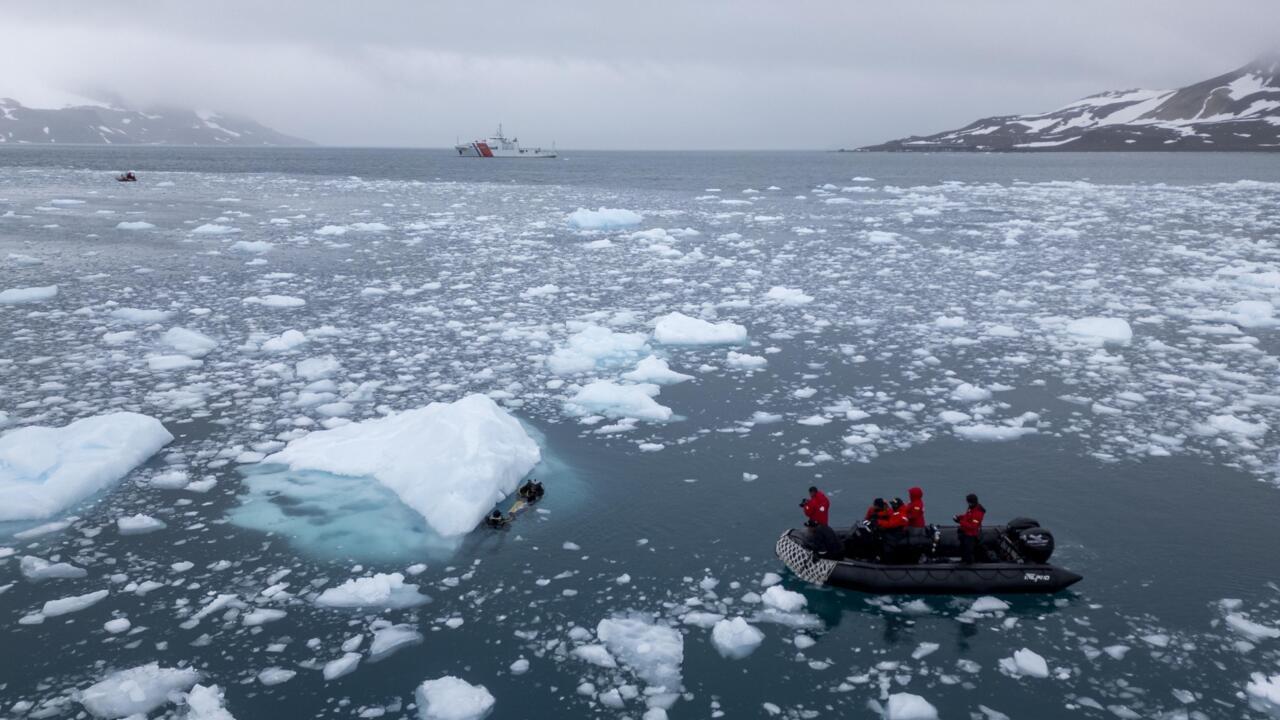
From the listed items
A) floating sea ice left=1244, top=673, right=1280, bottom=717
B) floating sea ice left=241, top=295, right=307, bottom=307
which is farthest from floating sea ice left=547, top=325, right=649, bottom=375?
floating sea ice left=1244, top=673, right=1280, bottom=717

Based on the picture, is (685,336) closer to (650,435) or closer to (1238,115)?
(650,435)

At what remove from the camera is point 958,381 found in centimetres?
1496

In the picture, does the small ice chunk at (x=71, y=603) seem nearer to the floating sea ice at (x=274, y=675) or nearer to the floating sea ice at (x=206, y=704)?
the floating sea ice at (x=206, y=704)

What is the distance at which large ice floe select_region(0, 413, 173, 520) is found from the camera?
9.88 m

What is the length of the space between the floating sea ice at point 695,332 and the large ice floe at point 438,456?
6.34 meters

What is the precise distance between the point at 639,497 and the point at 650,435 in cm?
217

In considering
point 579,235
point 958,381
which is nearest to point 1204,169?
point 579,235

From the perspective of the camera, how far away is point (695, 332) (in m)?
17.8

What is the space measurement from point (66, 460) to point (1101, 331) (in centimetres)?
1932

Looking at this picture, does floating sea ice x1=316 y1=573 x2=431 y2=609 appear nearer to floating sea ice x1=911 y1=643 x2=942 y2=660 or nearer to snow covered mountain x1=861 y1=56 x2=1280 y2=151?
floating sea ice x1=911 y1=643 x2=942 y2=660

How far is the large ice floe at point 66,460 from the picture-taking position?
988 centimetres

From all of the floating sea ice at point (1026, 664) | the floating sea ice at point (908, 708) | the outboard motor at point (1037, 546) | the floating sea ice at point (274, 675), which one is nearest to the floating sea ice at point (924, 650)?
the floating sea ice at point (1026, 664)

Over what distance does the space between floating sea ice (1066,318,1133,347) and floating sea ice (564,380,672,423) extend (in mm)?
10192

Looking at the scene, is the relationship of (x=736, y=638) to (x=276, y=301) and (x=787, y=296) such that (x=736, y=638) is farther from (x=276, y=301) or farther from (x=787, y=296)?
(x=276, y=301)
